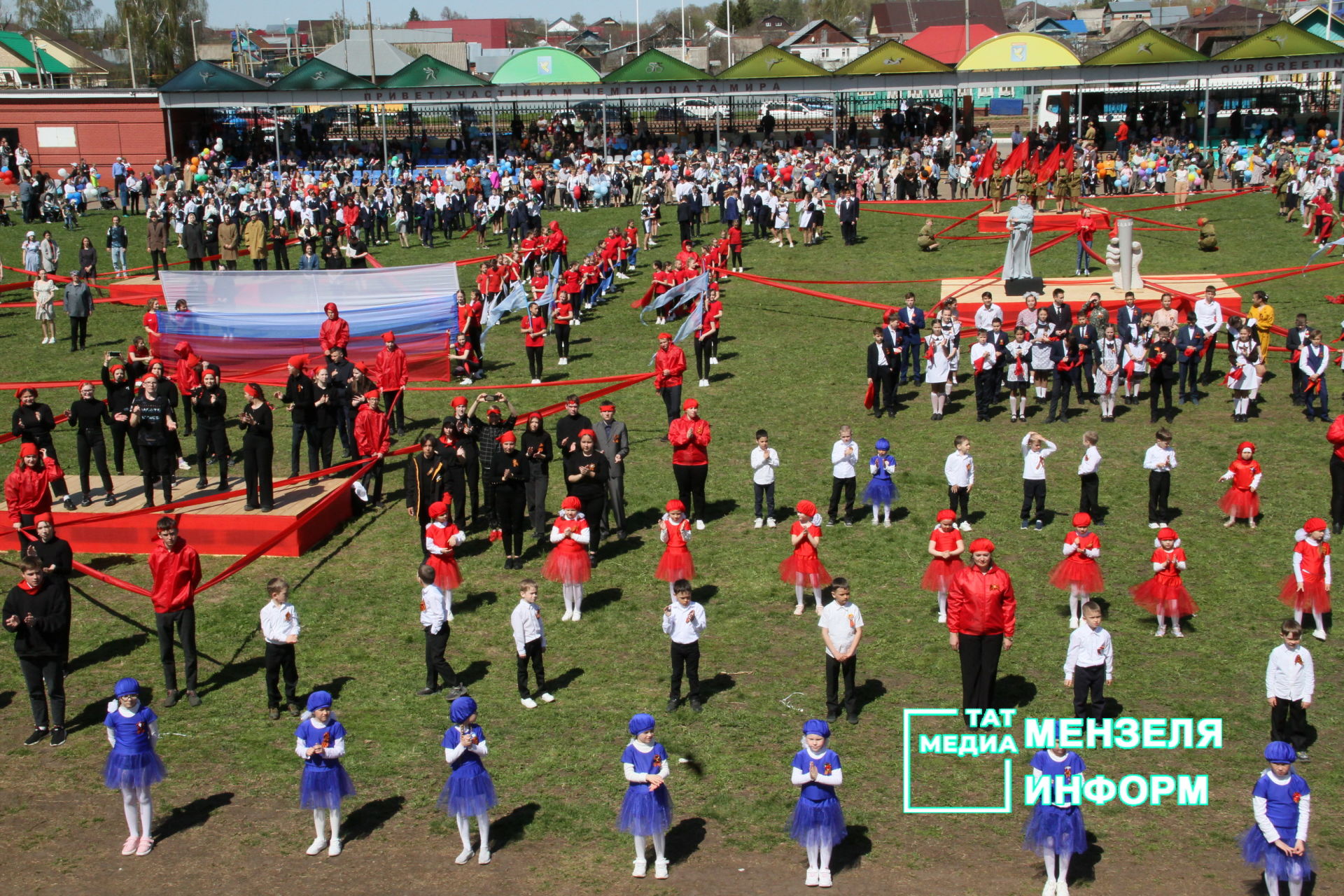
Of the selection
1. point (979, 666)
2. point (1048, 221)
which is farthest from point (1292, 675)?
point (1048, 221)

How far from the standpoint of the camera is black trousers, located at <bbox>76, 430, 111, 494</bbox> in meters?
16.0

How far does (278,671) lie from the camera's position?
1145 cm

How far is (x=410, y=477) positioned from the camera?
48.5ft

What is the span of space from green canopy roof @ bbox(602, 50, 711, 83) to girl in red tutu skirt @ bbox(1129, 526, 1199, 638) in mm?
34106

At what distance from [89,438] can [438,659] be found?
690 centimetres

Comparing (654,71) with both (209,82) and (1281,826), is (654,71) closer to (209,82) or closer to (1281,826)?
(209,82)

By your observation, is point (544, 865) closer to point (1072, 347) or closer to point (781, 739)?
point (781, 739)

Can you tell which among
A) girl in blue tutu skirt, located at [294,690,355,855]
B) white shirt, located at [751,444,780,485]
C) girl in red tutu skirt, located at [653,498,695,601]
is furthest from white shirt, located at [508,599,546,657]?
white shirt, located at [751,444,780,485]

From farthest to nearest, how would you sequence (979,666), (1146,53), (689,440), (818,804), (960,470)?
(1146,53)
(689,440)
(960,470)
(979,666)
(818,804)

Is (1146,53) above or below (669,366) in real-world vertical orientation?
above

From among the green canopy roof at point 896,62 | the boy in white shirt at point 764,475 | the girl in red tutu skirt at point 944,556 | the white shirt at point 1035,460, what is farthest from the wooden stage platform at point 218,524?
the green canopy roof at point 896,62

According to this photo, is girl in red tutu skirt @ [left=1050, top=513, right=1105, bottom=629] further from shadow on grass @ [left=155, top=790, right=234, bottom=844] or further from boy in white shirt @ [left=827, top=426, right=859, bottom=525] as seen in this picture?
shadow on grass @ [left=155, top=790, right=234, bottom=844]

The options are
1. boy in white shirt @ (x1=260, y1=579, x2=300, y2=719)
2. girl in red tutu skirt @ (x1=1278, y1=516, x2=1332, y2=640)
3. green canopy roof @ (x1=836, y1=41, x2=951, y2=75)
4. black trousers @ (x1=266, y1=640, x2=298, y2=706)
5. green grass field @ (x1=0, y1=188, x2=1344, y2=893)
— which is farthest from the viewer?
green canopy roof @ (x1=836, y1=41, x2=951, y2=75)

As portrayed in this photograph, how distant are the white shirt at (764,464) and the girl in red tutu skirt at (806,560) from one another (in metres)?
2.11
